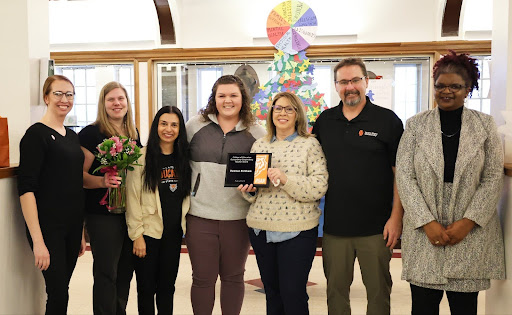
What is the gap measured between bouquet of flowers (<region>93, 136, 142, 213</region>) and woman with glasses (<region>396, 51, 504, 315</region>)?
4.65 ft

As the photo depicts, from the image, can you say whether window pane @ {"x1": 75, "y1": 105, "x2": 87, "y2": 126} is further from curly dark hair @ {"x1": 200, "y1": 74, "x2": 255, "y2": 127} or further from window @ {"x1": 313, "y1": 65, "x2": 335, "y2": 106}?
curly dark hair @ {"x1": 200, "y1": 74, "x2": 255, "y2": 127}

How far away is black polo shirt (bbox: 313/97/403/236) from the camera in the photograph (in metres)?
2.64

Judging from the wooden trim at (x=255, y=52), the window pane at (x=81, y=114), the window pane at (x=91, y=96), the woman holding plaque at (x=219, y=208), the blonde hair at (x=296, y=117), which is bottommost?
the woman holding plaque at (x=219, y=208)

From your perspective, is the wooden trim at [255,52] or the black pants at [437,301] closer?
the black pants at [437,301]

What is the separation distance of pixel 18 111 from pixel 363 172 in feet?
6.90

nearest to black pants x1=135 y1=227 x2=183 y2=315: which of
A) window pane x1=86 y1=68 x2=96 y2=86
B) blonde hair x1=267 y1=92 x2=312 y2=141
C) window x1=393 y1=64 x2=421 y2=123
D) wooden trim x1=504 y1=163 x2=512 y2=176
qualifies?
blonde hair x1=267 y1=92 x2=312 y2=141

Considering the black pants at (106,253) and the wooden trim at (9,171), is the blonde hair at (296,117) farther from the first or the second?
the wooden trim at (9,171)

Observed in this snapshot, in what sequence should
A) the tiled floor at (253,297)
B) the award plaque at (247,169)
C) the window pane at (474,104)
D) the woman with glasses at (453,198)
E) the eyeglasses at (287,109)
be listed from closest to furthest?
1. the woman with glasses at (453,198)
2. the award plaque at (247,169)
3. the eyeglasses at (287,109)
4. the tiled floor at (253,297)
5. the window pane at (474,104)

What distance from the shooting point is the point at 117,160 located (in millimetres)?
2705

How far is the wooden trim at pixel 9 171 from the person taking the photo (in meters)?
2.64

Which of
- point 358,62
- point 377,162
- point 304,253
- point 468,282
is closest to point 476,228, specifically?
point 468,282

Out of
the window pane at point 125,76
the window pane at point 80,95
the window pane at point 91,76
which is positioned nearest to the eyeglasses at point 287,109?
the window pane at point 125,76

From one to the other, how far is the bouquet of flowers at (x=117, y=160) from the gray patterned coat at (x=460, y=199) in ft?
4.68

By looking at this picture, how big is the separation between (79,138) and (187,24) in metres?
4.22
